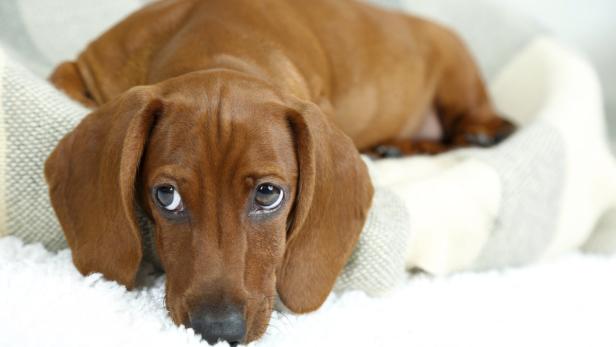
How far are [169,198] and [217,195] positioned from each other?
122mm

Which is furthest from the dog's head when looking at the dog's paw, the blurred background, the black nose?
the dog's paw

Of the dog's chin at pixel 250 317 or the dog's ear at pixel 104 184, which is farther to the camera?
the dog's ear at pixel 104 184

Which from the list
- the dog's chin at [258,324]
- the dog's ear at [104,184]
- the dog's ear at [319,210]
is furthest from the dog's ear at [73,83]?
the dog's chin at [258,324]

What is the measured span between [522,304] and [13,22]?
218 cm

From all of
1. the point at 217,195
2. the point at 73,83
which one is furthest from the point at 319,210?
the point at 73,83

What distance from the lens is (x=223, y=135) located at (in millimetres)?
1784

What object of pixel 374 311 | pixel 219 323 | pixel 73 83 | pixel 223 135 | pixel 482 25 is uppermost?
pixel 223 135

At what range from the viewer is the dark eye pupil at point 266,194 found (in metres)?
1.81

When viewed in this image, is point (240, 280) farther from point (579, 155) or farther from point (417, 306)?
point (579, 155)

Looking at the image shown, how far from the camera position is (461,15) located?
4.01 metres

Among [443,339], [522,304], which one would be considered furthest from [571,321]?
[443,339]

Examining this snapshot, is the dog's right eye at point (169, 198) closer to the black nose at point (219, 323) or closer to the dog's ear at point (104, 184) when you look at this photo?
the dog's ear at point (104, 184)

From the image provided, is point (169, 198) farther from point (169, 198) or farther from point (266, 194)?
point (266, 194)

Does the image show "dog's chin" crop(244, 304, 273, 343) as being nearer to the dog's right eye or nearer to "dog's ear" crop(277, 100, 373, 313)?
"dog's ear" crop(277, 100, 373, 313)
